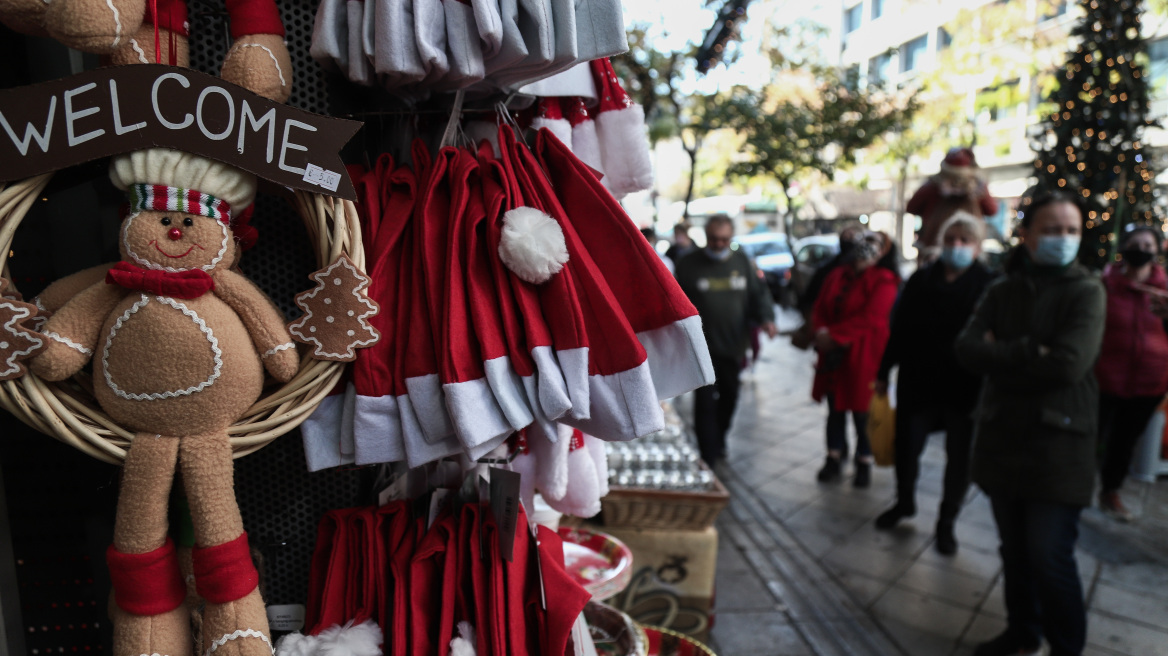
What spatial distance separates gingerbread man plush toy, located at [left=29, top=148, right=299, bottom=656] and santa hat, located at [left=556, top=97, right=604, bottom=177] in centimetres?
69

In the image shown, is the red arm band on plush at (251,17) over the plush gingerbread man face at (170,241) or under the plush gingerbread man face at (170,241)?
over

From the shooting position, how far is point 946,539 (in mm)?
3973

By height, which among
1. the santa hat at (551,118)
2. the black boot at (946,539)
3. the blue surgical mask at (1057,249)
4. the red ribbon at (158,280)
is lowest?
the black boot at (946,539)

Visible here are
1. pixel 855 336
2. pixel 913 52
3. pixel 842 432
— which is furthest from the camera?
pixel 913 52

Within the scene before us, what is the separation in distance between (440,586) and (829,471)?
4.36 meters

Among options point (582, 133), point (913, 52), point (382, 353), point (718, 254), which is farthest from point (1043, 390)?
point (913, 52)

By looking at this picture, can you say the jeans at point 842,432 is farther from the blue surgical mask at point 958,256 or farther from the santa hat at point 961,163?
the santa hat at point 961,163

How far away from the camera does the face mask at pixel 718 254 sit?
206 inches

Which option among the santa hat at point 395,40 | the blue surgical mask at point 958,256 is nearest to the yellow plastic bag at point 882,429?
the blue surgical mask at point 958,256

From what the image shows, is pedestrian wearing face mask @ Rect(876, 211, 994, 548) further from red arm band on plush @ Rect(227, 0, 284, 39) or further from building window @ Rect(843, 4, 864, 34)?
building window @ Rect(843, 4, 864, 34)

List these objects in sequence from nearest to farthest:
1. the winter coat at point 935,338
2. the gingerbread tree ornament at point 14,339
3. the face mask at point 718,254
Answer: the gingerbread tree ornament at point 14,339, the winter coat at point 935,338, the face mask at point 718,254

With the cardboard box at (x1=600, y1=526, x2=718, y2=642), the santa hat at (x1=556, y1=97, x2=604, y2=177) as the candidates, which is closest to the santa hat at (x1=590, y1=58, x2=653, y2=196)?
the santa hat at (x1=556, y1=97, x2=604, y2=177)

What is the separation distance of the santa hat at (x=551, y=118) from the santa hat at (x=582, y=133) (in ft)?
0.09

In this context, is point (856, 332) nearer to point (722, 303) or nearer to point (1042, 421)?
point (722, 303)
